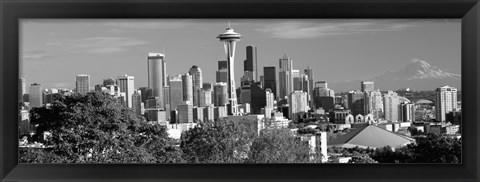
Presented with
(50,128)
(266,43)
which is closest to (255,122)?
(50,128)

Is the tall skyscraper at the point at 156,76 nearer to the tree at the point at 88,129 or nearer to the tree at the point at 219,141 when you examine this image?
the tree at the point at 88,129

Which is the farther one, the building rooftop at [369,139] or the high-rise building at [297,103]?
the building rooftop at [369,139]

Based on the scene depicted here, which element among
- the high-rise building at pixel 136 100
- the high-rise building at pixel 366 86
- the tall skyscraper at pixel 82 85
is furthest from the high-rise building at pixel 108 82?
the high-rise building at pixel 366 86

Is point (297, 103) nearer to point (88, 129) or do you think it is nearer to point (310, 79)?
point (310, 79)

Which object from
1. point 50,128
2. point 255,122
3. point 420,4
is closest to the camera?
point 420,4

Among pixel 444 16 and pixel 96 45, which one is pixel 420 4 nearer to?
pixel 444 16

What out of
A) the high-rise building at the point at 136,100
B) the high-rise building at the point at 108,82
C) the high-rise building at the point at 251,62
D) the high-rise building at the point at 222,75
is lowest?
the high-rise building at the point at 136,100

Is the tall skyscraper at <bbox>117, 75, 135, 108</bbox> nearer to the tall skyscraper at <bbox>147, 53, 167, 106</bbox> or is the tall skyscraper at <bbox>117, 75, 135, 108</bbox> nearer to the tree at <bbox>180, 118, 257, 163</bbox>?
the tall skyscraper at <bbox>147, 53, 167, 106</bbox>
